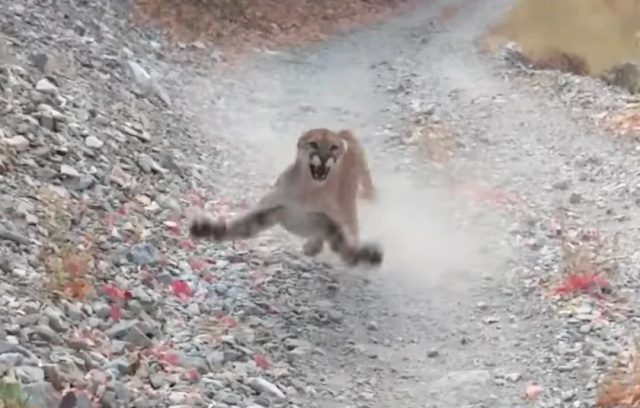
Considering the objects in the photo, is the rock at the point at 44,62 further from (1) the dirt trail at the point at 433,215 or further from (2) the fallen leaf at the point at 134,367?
(2) the fallen leaf at the point at 134,367

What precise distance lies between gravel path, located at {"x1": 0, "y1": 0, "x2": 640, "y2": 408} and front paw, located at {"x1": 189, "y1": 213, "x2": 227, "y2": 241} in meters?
0.31

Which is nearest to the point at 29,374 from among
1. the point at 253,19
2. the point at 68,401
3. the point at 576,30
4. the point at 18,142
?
the point at 68,401

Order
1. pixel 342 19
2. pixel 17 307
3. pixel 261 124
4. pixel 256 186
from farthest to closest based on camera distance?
pixel 342 19 → pixel 261 124 → pixel 256 186 → pixel 17 307

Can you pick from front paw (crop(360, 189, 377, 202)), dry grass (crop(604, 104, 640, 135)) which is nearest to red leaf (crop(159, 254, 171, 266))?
front paw (crop(360, 189, 377, 202))

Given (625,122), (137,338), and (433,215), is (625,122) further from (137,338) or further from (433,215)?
(137,338)

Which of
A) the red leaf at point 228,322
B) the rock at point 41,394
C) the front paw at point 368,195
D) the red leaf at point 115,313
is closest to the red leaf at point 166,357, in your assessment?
the red leaf at point 115,313

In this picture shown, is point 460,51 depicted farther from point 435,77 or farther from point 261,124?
point 261,124

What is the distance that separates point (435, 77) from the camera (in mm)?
20125

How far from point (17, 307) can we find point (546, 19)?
2164 cm

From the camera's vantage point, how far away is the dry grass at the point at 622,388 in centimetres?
701

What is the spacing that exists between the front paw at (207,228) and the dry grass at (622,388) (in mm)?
3325

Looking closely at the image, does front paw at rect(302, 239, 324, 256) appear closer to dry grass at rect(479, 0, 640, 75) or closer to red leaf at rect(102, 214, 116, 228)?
red leaf at rect(102, 214, 116, 228)

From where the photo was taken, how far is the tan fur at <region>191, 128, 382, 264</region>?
9641mm

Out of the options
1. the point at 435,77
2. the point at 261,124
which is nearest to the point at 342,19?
the point at 435,77
